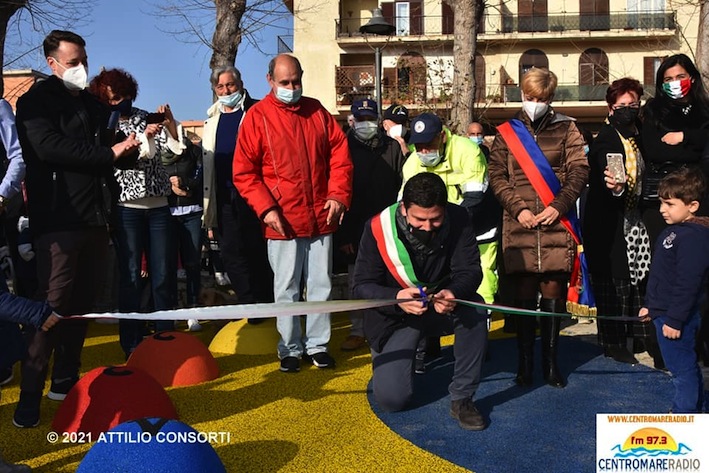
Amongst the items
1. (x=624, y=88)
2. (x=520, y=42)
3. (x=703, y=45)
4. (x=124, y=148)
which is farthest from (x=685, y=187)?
(x=520, y=42)

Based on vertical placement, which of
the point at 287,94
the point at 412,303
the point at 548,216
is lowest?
the point at 412,303

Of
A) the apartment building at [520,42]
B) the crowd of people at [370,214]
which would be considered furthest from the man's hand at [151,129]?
the apartment building at [520,42]

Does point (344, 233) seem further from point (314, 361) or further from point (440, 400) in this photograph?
point (440, 400)

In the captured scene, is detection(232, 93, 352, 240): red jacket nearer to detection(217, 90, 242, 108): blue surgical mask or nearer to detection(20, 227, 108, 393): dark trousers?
detection(217, 90, 242, 108): blue surgical mask

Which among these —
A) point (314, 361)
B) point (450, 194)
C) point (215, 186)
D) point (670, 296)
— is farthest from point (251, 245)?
point (670, 296)

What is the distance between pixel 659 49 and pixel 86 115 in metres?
34.4

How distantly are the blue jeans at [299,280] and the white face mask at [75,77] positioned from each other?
5.56 feet

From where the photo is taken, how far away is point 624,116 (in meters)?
5.18

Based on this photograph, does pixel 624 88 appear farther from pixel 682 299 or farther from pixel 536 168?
pixel 682 299

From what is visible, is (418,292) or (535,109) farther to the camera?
(535,109)

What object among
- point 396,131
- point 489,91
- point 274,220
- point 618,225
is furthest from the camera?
point 489,91

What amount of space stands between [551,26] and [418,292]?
107 ft

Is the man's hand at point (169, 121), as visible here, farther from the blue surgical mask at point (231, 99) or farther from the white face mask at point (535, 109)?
the white face mask at point (535, 109)

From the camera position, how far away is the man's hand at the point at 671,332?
3863mm
